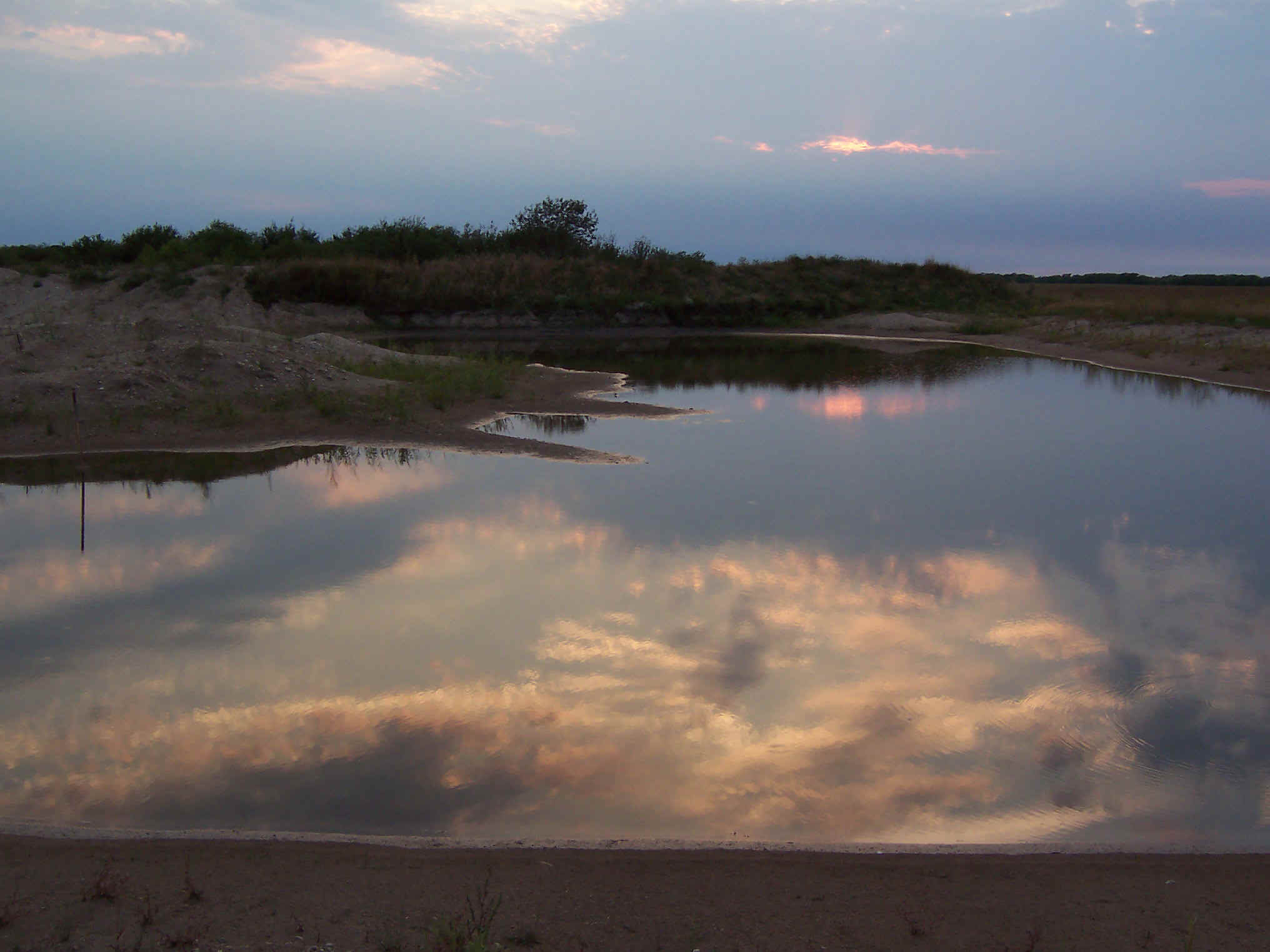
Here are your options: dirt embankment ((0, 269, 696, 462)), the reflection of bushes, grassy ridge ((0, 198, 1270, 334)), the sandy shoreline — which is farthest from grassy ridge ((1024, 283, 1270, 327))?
the sandy shoreline

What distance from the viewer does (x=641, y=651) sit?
7.00 m

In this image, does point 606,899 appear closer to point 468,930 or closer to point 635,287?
point 468,930

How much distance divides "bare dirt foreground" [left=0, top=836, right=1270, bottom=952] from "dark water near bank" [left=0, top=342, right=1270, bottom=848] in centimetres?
41

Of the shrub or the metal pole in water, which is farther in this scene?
the shrub

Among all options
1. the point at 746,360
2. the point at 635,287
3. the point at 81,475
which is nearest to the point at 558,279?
the point at 635,287

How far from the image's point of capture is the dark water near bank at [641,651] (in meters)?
5.07

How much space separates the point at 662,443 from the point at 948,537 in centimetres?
637

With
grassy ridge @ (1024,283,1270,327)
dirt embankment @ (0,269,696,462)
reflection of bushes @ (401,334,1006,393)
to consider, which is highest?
grassy ridge @ (1024,283,1270,327)

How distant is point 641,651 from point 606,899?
303 cm

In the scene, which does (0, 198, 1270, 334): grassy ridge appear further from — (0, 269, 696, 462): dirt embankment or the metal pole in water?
the metal pole in water

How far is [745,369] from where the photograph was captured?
28359mm

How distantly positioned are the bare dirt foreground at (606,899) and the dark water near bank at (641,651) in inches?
16.1

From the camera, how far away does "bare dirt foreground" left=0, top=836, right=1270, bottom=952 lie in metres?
3.66

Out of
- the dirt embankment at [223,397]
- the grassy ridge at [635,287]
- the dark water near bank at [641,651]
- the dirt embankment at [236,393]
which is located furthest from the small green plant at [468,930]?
the grassy ridge at [635,287]
